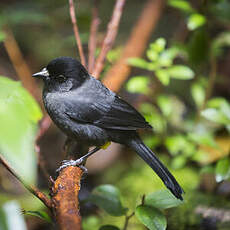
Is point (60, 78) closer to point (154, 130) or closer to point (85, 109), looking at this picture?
point (85, 109)

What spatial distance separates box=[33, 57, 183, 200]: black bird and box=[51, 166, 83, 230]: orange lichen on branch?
2.00 feet

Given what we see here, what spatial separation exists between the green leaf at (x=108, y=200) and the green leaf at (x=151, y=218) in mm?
319

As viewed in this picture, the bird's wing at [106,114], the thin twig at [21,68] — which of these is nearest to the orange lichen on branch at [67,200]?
the bird's wing at [106,114]

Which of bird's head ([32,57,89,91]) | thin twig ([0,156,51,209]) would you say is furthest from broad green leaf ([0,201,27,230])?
bird's head ([32,57,89,91])

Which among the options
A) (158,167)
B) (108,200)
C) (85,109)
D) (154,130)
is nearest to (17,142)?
(108,200)

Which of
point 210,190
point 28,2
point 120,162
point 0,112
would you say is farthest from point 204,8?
point 28,2

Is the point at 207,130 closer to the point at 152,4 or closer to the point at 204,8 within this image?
the point at 204,8

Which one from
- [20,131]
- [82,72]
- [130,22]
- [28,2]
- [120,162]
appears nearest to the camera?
[20,131]

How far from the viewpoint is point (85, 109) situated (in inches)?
110

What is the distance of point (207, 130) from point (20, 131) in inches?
128

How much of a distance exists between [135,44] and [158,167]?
199cm

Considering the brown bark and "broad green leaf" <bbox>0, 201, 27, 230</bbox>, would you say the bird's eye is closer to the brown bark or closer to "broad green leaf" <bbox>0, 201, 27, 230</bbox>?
the brown bark

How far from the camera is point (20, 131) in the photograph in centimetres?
98

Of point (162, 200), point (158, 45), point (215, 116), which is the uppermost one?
point (158, 45)
